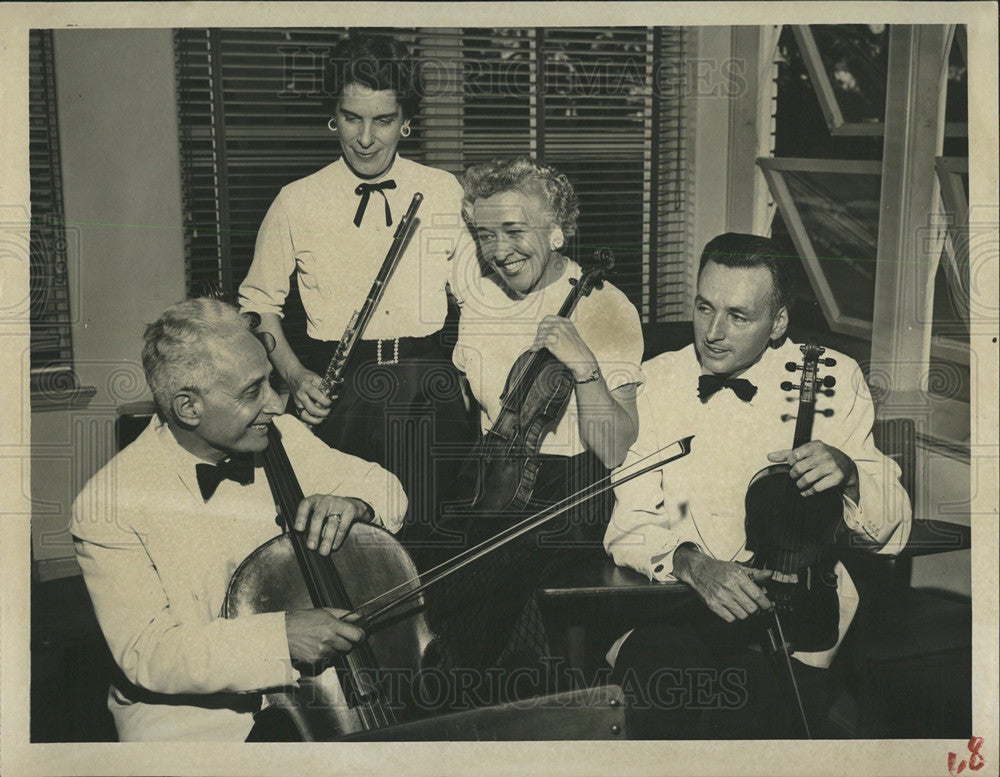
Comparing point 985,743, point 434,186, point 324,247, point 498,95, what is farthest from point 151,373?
point 985,743

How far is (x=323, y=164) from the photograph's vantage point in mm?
3043

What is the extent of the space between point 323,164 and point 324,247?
25 cm

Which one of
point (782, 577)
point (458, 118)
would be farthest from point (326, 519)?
point (782, 577)

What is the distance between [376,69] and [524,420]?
1.16 meters

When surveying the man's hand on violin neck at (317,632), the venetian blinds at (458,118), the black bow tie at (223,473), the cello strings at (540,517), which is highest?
the venetian blinds at (458,118)

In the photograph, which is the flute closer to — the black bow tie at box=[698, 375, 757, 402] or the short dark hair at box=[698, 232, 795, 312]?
the short dark hair at box=[698, 232, 795, 312]

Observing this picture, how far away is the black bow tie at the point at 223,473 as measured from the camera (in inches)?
117

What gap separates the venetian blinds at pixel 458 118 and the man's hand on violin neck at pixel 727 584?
79cm

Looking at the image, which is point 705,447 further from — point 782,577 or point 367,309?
point 367,309

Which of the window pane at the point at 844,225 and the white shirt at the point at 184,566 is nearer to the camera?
the white shirt at the point at 184,566

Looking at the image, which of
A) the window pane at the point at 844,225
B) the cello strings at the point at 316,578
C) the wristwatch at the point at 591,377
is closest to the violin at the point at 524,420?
the wristwatch at the point at 591,377

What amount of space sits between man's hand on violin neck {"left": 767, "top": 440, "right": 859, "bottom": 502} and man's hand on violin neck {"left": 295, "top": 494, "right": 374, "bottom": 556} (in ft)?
4.24

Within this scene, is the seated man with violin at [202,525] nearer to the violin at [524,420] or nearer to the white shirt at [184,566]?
the white shirt at [184,566]

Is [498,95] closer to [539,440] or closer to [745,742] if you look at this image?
[539,440]
